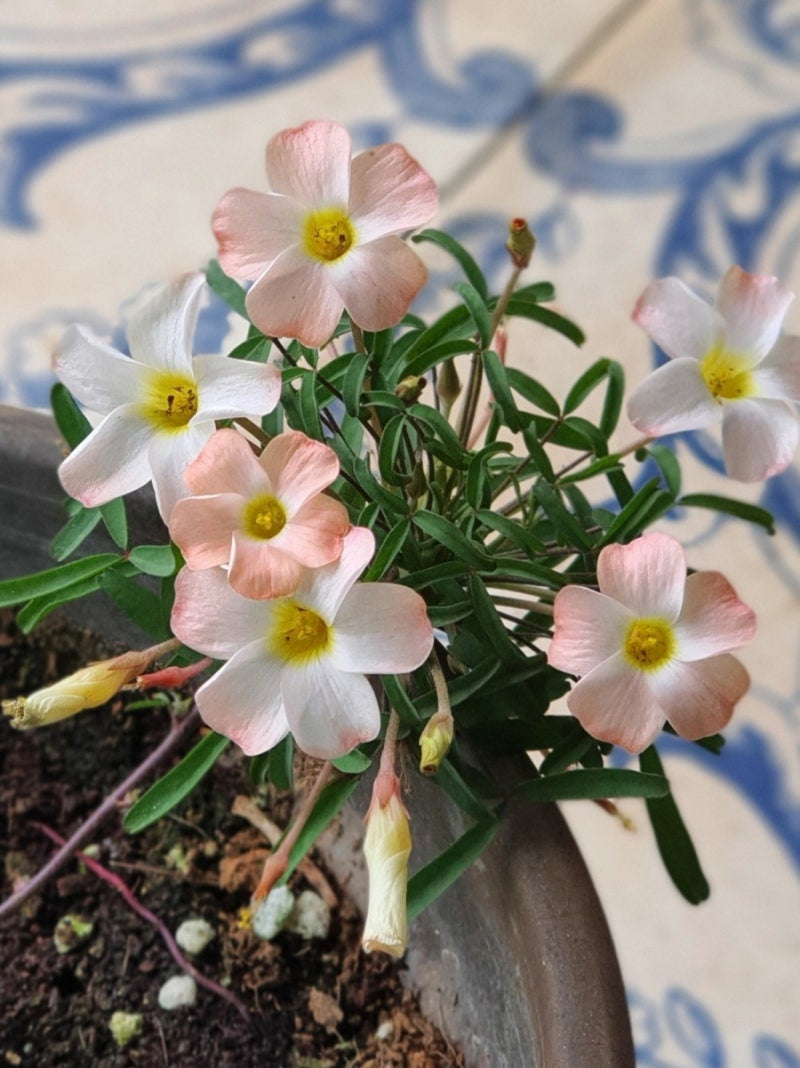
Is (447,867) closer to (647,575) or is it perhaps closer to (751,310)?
(647,575)

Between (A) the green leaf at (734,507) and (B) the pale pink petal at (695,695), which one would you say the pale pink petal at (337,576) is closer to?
(B) the pale pink petal at (695,695)

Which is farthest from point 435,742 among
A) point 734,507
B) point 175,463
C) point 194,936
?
point 194,936

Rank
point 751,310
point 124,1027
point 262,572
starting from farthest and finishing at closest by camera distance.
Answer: point 124,1027
point 751,310
point 262,572

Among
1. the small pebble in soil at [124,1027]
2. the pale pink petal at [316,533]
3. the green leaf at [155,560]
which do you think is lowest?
the small pebble in soil at [124,1027]

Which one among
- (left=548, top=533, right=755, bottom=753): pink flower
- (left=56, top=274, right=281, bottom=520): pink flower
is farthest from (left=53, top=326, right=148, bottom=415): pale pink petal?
(left=548, top=533, right=755, bottom=753): pink flower

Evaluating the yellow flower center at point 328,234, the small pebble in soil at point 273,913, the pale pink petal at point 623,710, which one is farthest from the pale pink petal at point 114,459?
the small pebble in soil at point 273,913

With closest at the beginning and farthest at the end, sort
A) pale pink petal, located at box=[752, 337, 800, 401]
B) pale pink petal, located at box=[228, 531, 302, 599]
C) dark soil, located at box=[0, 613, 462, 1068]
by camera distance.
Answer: pale pink petal, located at box=[228, 531, 302, 599], pale pink petal, located at box=[752, 337, 800, 401], dark soil, located at box=[0, 613, 462, 1068]

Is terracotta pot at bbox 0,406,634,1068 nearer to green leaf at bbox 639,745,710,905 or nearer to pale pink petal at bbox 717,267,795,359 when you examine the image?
green leaf at bbox 639,745,710,905
